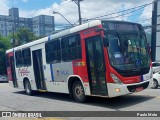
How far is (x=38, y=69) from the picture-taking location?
14.6 meters

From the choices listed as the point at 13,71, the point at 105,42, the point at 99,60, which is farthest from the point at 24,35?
the point at 105,42

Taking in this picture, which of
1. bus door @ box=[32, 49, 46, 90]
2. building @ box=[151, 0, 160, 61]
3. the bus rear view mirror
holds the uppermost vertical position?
building @ box=[151, 0, 160, 61]

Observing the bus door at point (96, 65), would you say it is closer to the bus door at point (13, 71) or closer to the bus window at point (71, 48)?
the bus window at point (71, 48)

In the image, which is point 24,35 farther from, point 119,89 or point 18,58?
point 119,89

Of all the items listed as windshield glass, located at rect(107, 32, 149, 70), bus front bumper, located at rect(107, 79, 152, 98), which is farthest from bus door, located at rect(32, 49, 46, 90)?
bus front bumper, located at rect(107, 79, 152, 98)

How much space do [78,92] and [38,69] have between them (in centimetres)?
412

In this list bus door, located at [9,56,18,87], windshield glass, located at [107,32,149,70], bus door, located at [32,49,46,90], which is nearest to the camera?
windshield glass, located at [107,32,149,70]

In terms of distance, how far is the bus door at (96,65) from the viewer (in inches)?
383

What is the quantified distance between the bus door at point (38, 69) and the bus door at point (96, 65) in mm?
4412

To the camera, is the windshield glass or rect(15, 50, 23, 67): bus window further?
rect(15, 50, 23, 67): bus window

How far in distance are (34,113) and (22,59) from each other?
7116 millimetres

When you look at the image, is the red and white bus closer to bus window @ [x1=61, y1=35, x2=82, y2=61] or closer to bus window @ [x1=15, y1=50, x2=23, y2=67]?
bus window @ [x1=61, y1=35, x2=82, y2=61]

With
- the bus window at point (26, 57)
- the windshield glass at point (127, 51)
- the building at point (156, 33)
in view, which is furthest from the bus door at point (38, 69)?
the building at point (156, 33)

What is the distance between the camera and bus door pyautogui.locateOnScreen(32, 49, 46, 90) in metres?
14.1
